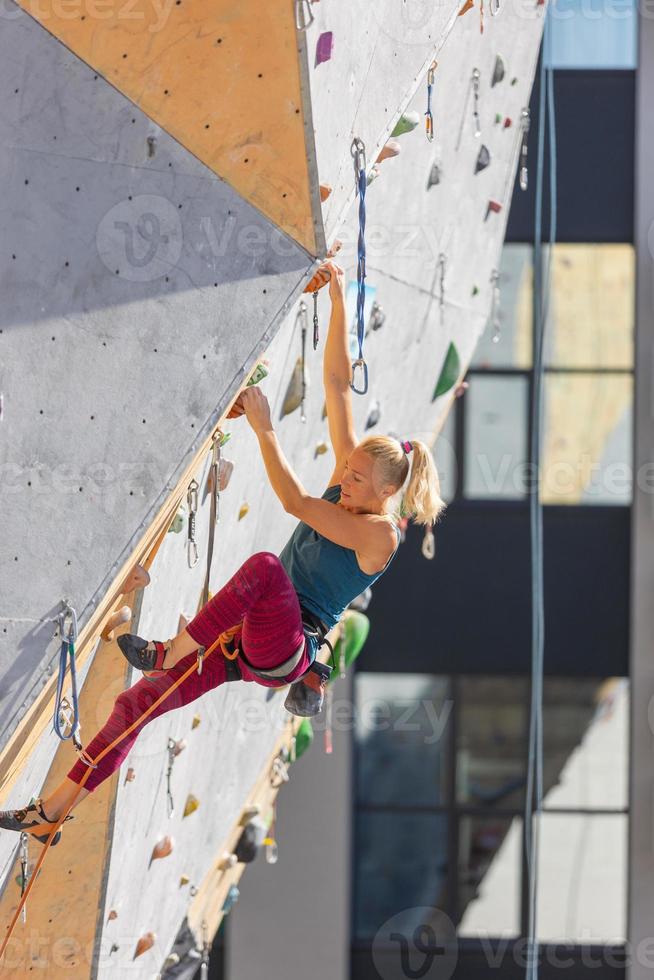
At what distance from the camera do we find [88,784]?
309 cm

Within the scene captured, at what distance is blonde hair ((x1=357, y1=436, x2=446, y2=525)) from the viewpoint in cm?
300

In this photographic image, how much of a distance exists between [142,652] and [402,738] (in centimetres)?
529

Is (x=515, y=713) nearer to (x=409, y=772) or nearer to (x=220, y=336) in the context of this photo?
(x=409, y=772)

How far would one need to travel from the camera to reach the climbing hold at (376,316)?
377 cm

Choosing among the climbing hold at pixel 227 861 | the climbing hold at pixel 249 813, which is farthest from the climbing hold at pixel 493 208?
the climbing hold at pixel 227 861

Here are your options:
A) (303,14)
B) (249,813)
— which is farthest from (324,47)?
(249,813)

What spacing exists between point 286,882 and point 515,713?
1636 millimetres

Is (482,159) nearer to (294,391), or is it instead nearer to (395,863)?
(294,391)

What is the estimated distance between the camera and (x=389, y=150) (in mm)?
3215

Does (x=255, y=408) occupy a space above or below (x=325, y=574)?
above

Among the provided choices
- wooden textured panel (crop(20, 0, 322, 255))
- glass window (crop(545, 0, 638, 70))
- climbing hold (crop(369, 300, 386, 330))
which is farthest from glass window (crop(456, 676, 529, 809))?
wooden textured panel (crop(20, 0, 322, 255))

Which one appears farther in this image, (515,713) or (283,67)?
(515,713)

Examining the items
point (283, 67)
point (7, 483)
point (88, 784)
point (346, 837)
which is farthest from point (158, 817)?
point (346, 837)

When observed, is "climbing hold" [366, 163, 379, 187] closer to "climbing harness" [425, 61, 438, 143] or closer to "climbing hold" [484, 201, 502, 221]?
"climbing harness" [425, 61, 438, 143]
